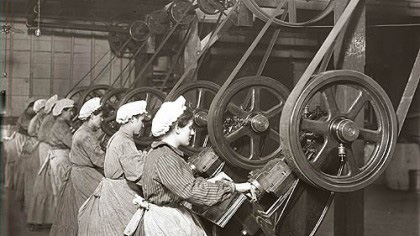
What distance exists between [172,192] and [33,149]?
4.45 metres

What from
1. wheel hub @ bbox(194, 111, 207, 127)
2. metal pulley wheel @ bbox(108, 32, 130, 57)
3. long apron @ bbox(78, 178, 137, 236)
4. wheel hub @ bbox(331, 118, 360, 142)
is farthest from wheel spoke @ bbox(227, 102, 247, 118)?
metal pulley wheel @ bbox(108, 32, 130, 57)

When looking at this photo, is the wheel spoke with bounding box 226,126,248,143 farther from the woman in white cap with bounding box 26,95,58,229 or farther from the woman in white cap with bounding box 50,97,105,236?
the woman in white cap with bounding box 26,95,58,229

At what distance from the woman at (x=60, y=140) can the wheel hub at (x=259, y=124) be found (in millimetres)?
2389

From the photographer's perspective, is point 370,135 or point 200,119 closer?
point 370,135

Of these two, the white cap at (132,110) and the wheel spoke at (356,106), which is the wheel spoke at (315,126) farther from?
the white cap at (132,110)

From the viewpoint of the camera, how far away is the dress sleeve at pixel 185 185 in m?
2.90

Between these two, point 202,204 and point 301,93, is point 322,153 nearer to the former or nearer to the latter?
point 301,93

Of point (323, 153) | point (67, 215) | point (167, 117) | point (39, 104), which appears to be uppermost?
point (167, 117)

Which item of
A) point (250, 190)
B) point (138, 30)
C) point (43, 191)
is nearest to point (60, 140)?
point (43, 191)

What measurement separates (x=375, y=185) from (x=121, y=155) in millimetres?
8822

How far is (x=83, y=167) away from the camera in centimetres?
498

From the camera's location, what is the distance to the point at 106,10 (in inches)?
343

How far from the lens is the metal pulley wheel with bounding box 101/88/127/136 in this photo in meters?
6.22

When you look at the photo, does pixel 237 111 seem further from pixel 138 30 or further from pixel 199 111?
pixel 138 30
